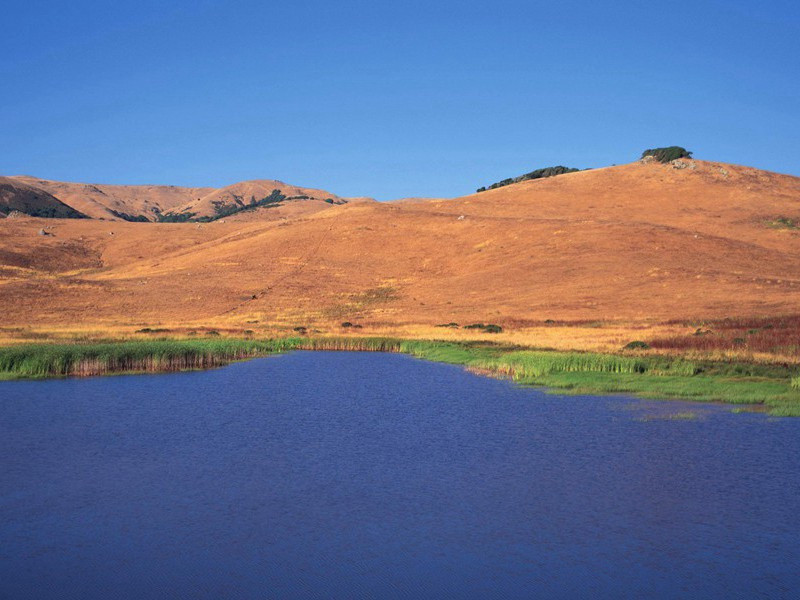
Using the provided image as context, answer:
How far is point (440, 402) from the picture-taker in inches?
1422

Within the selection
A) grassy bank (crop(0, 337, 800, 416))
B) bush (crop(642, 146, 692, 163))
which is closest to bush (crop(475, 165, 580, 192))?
bush (crop(642, 146, 692, 163))

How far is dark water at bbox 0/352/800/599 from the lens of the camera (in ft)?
54.5

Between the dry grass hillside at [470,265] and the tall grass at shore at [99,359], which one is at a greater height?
the dry grass hillside at [470,265]

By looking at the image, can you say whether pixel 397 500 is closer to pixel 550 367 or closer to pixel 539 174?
pixel 550 367

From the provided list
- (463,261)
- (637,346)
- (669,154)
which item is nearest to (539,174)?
(669,154)

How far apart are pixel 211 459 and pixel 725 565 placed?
14911 mm

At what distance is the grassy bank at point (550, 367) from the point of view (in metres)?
36.0

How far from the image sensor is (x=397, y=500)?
21.4m

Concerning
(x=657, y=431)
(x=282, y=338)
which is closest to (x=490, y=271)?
(x=282, y=338)

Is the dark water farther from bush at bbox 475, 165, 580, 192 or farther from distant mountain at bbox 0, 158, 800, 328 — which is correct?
bush at bbox 475, 165, 580, 192

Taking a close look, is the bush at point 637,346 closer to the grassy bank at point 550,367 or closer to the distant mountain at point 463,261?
the distant mountain at point 463,261

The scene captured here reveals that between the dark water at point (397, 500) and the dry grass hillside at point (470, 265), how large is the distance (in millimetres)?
20619

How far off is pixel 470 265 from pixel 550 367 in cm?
6132

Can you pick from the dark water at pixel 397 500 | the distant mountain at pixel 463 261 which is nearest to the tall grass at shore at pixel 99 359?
the dark water at pixel 397 500
